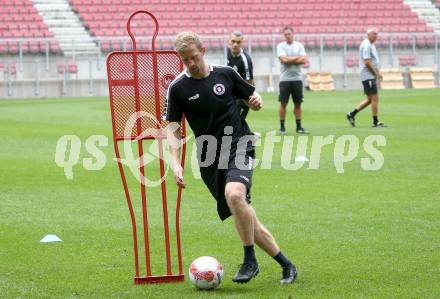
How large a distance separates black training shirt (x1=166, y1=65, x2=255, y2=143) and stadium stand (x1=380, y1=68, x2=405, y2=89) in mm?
35215

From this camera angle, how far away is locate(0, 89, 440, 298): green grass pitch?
7344 mm

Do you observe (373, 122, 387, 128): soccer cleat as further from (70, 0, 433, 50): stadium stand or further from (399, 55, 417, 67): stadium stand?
(399, 55, 417, 67): stadium stand

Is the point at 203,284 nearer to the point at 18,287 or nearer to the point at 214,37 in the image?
the point at 18,287

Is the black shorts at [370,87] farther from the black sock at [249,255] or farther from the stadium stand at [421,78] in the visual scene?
the stadium stand at [421,78]

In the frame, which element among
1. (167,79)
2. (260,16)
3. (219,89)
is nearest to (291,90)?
(167,79)

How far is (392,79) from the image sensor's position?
42.2 metres

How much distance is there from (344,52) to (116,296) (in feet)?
120

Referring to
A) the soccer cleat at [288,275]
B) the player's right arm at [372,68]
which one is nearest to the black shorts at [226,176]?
the soccer cleat at [288,275]

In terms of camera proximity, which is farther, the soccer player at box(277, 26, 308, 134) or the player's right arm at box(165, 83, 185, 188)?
the soccer player at box(277, 26, 308, 134)

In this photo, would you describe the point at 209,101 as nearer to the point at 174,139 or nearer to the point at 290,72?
the point at 174,139

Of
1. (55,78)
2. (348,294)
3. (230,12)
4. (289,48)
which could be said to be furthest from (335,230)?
(230,12)

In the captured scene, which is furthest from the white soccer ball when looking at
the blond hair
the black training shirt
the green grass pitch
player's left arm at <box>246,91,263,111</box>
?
the blond hair

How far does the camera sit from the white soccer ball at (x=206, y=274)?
7184mm

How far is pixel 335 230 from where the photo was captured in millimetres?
9688
